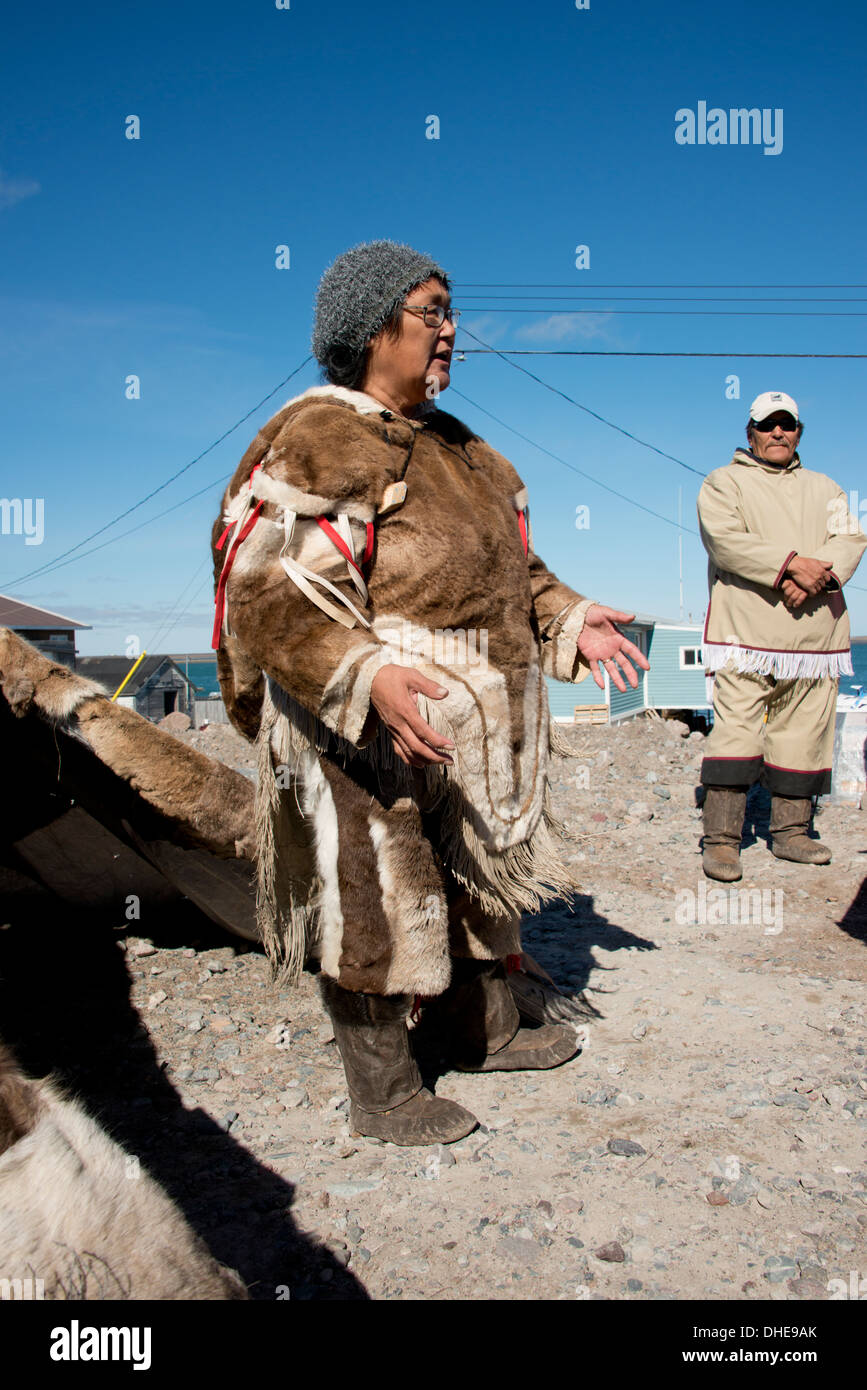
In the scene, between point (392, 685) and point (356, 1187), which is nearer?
point (392, 685)

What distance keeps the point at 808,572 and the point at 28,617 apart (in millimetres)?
25280

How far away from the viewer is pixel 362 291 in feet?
8.02

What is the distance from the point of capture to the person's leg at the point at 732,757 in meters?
4.89

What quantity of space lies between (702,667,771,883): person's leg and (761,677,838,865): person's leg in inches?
5.6

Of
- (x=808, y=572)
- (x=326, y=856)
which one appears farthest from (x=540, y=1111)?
(x=808, y=572)

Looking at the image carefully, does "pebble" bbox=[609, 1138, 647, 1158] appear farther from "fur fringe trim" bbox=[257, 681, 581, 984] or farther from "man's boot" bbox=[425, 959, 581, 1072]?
"fur fringe trim" bbox=[257, 681, 581, 984]

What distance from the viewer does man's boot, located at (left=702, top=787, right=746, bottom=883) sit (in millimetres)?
4781

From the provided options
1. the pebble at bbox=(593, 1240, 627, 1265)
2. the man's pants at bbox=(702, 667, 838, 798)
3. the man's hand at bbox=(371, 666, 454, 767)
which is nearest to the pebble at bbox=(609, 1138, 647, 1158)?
the pebble at bbox=(593, 1240, 627, 1265)

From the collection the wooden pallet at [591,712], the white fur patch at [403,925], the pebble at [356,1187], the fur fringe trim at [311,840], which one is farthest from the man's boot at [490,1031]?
the wooden pallet at [591,712]

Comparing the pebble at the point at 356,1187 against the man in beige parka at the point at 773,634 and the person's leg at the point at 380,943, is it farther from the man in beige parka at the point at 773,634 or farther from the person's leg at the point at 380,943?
the man in beige parka at the point at 773,634

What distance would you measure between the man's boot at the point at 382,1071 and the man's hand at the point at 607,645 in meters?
1.15

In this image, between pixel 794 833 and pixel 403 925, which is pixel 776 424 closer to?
pixel 794 833
